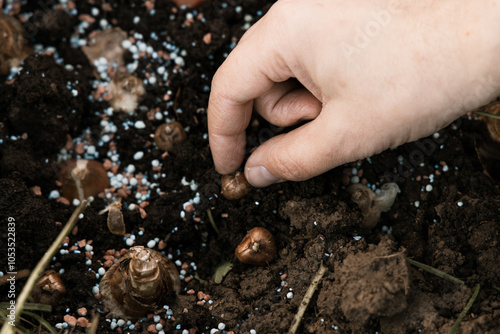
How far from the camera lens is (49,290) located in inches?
56.1

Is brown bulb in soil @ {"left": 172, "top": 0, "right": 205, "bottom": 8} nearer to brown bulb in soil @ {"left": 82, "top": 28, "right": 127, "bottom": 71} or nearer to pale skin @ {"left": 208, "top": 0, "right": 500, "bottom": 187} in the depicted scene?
brown bulb in soil @ {"left": 82, "top": 28, "right": 127, "bottom": 71}

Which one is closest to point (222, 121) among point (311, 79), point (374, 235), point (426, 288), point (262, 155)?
point (262, 155)

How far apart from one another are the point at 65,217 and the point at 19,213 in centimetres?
19

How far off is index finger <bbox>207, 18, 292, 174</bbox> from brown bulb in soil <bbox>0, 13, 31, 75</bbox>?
0.90m

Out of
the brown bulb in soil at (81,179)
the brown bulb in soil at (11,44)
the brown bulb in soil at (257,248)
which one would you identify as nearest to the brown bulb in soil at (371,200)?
the brown bulb in soil at (257,248)

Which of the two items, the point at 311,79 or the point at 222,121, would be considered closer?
the point at 311,79

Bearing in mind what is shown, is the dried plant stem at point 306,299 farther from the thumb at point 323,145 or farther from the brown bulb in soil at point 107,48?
the brown bulb in soil at point 107,48

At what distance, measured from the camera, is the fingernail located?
151cm

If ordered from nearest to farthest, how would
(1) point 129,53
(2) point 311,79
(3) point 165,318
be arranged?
(2) point 311,79 < (3) point 165,318 < (1) point 129,53

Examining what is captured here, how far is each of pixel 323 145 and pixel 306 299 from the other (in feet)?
1.51

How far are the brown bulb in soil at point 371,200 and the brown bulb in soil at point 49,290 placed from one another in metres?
0.98

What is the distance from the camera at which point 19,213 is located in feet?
4.80

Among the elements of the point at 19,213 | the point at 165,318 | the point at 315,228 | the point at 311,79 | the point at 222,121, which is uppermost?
the point at 311,79

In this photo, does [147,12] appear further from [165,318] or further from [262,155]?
[165,318]
